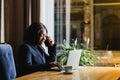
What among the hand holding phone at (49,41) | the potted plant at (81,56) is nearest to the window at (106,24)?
the potted plant at (81,56)

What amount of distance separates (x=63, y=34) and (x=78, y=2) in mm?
528

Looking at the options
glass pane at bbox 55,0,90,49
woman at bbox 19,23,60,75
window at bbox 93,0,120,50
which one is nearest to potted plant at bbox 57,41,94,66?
glass pane at bbox 55,0,90,49

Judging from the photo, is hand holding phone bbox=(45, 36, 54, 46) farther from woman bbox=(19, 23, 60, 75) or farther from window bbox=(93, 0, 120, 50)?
window bbox=(93, 0, 120, 50)

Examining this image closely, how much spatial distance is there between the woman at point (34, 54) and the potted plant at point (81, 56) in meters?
0.42

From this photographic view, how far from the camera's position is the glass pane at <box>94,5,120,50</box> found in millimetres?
3975

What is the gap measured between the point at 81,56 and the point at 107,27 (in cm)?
73

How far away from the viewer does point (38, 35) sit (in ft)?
9.64

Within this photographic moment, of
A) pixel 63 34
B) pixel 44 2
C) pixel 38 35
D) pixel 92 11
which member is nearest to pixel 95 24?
pixel 92 11

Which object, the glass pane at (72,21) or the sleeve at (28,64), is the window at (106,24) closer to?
the glass pane at (72,21)

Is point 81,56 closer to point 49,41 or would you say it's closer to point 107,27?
point 49,41

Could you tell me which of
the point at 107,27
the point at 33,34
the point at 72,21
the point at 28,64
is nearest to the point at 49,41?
the point at 33,34

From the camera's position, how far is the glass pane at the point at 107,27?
156 inches

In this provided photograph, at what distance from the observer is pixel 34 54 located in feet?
9.39

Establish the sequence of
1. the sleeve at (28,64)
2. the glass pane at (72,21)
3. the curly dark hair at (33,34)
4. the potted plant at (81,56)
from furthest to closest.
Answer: the glass pane at (72,21) → the potted plant at (81,56) → the curly dark hair at (33,34) → the sleeve at (28,64)
